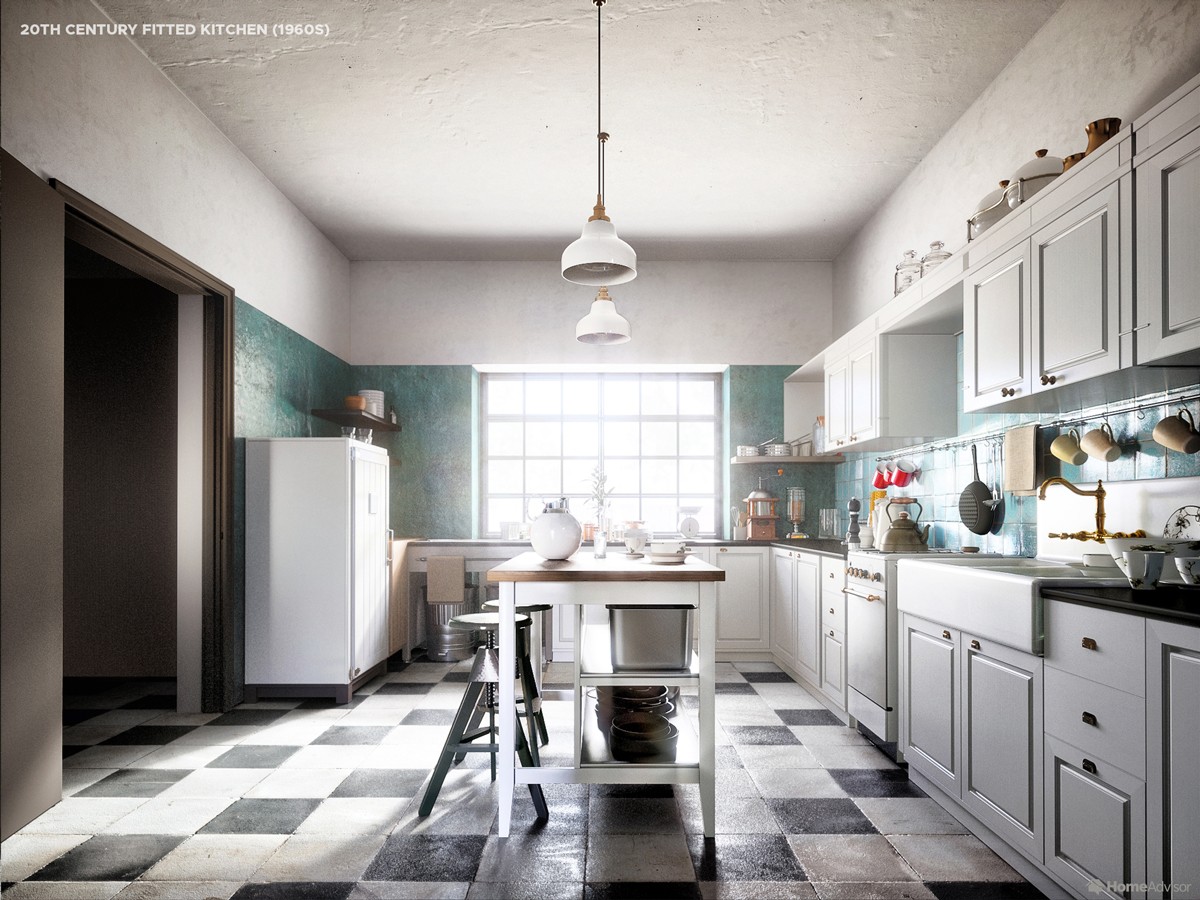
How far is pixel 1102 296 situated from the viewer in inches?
96.3

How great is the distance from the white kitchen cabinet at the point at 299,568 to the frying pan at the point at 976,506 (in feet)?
11.2

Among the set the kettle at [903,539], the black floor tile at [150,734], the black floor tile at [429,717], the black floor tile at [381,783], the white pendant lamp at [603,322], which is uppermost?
the white pendant lamp at [603,322]

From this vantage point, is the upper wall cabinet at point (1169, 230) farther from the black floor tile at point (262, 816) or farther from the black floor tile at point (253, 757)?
the black floor tile at point (253, 757)

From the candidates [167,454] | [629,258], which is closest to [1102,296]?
[629,258]

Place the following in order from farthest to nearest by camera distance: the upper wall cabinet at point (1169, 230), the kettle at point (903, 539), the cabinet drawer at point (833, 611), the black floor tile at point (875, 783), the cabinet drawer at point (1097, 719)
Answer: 1. the cabinet drawer at point (833, 611)
2. the kettle at point (903, 539)
3. the black floor tile at point (875, 783)
4. the upper wall cabinet at point (1169, 230)
5. the cabinet drawer at point (1097, 719)

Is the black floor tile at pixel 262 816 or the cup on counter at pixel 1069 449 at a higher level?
the cup on counter at pixel 1069 449

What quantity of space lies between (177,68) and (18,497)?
225 centimetres

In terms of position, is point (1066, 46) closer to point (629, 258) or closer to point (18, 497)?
point (629, 258)

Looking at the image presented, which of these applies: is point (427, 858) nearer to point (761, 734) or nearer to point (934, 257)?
point (761, 734)

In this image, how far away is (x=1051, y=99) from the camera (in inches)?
129

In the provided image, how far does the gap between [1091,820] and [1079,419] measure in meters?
1.66

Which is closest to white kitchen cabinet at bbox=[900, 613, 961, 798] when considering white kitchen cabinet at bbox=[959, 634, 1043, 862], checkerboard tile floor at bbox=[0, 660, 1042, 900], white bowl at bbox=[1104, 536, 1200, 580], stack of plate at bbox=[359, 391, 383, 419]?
white kitchen cabinet at bbox=[959, 634, 1043, 862]

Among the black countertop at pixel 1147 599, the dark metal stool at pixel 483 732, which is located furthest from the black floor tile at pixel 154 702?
the black countertop at pixel 1147 599

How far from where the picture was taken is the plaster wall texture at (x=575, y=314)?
257 inches
